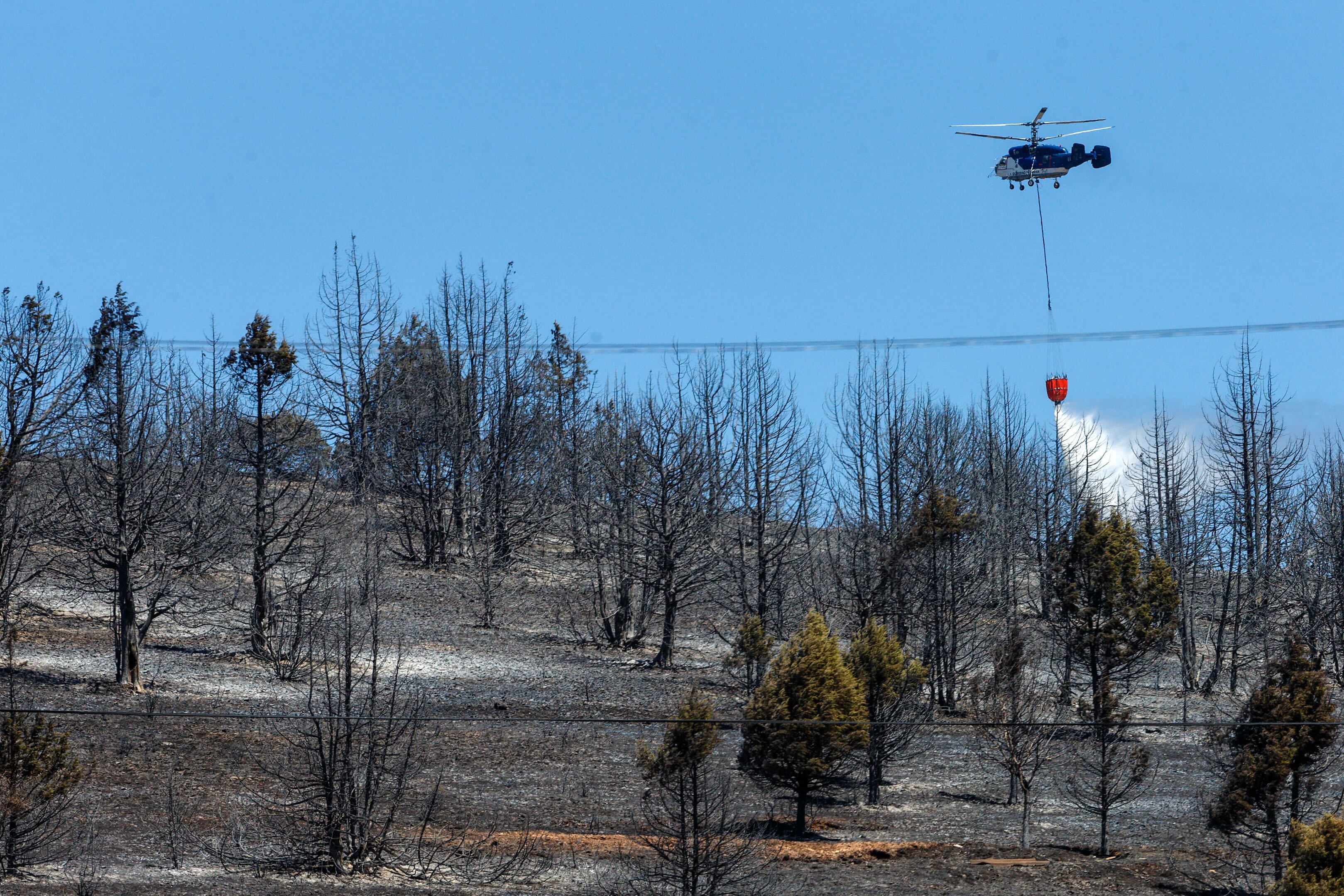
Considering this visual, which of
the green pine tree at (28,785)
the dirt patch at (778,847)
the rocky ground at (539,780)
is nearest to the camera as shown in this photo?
the green pine tree at (28,785)

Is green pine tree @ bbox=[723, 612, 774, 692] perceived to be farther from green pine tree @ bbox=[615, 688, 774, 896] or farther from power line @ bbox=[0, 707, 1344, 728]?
green pine tree @ bbox=[615, 688, 774, 896]

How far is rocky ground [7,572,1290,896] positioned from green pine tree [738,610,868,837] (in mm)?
1475

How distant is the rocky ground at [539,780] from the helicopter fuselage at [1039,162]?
16153 millimetres

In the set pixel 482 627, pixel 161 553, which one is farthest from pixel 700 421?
pixel 161 553

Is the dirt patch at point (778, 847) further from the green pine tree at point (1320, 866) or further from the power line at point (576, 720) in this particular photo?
the green pine tree at point (1320, 866)

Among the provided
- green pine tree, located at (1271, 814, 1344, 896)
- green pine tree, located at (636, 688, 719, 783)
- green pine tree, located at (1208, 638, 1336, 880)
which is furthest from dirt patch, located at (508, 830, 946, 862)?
green pine tree, located at (1271, 814, 1344, 896)

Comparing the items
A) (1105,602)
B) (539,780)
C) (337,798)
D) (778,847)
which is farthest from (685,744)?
(1105,602)

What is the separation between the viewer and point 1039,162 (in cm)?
3444

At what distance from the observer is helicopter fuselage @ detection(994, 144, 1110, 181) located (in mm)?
34375

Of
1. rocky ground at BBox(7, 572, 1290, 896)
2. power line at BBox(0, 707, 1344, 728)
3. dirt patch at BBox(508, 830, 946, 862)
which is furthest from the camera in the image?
dirt patch at BBox(508, 830, 946, 862)

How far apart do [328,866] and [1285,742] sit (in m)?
16.6

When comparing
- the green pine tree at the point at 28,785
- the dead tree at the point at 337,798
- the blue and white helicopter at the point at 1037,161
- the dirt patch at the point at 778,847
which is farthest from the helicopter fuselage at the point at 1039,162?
the green pine tree at the point at 28,785

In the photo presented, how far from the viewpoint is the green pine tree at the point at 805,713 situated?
23422 millimetres

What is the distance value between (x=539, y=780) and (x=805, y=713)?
6.65 meters
